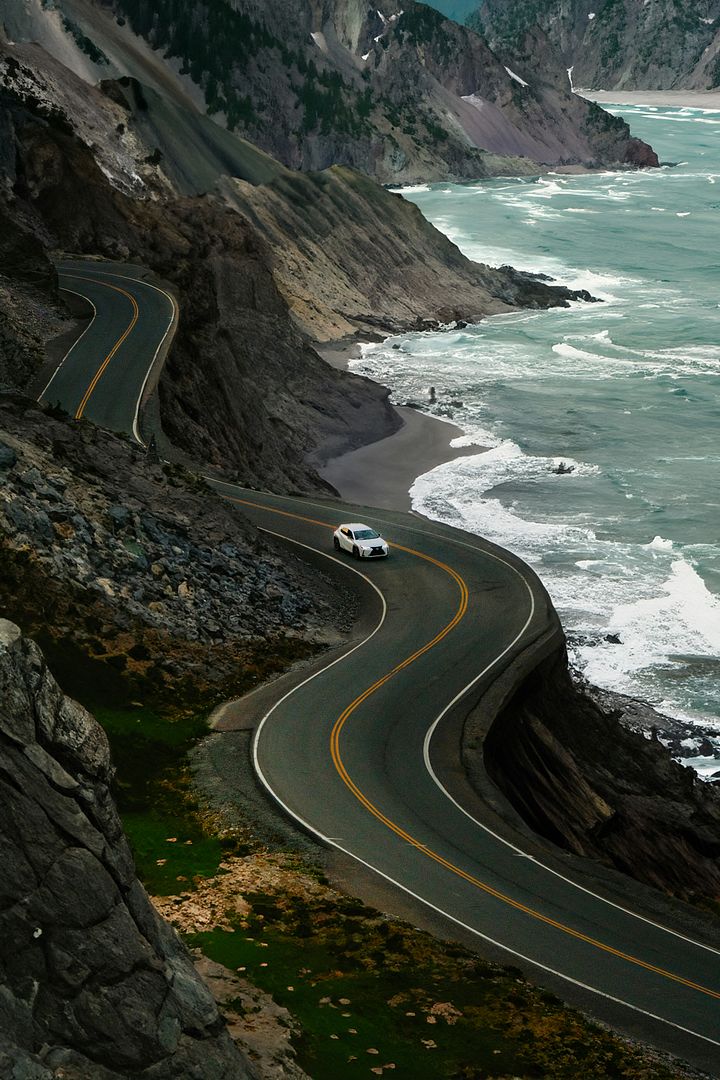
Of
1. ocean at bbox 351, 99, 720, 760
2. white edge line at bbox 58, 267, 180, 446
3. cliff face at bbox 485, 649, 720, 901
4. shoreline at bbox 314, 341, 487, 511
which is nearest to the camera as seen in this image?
cliff face at bbox 485, 649, 720, 901

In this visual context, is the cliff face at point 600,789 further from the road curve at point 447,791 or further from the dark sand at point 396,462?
the dark sand at point 396,462

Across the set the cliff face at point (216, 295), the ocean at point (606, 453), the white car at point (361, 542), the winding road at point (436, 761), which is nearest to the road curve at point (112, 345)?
the winding road at point (436, 761)

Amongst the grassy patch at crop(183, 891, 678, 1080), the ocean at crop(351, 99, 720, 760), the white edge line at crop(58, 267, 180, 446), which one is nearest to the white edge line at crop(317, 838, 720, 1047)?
the grassy patch at crop(183, 891, 678, 1080)

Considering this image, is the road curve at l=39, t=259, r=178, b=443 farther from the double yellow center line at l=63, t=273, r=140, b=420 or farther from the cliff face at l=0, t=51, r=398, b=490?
the cliff face at l=0, t=51, r=398, b=490

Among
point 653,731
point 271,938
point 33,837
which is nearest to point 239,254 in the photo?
point 653,731

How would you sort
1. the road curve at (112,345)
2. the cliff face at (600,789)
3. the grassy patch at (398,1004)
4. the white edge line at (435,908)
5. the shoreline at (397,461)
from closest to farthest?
the grassy patch at (398,1004), the white edge line at (435,908), the cliff face at (600,789), the road curve at (112,345), the shoreline at (397,461)
